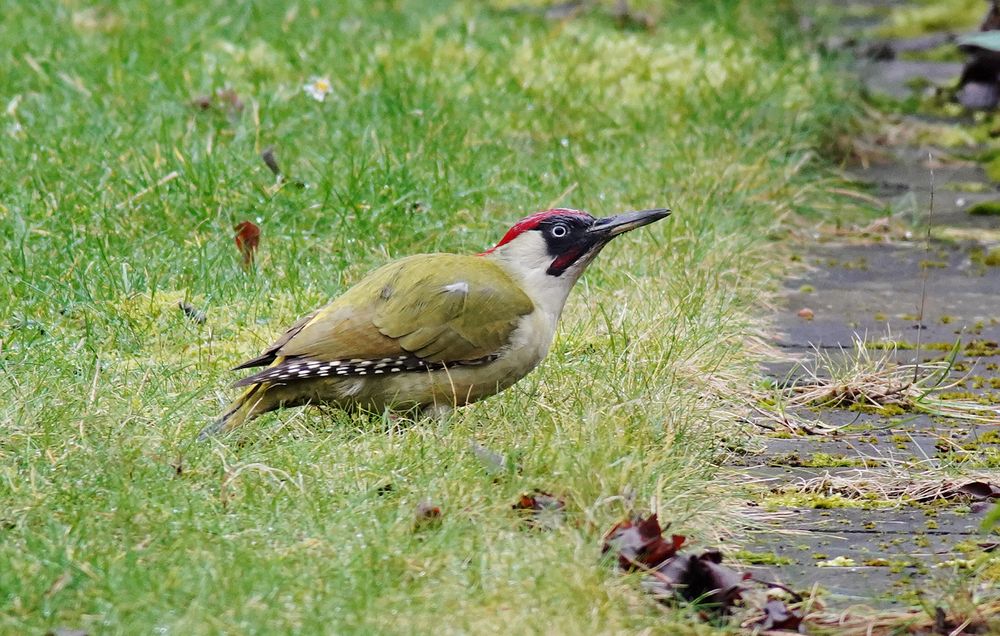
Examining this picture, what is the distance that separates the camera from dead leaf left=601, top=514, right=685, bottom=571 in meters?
3.30

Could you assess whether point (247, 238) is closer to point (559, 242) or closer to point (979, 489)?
point (559, 242)

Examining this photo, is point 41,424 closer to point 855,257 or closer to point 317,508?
point 317,508

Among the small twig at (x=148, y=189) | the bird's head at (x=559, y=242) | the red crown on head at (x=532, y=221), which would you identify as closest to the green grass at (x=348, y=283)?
the small twig at (x=148, y=189)

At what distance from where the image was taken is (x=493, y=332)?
4340 millimetres

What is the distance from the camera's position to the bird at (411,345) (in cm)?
425

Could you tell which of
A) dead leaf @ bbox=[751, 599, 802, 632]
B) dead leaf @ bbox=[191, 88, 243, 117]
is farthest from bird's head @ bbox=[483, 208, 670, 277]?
dead leaf @ bbox=[191, 88, 243, 117]

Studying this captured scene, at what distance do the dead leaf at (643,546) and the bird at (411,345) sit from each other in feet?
3.55

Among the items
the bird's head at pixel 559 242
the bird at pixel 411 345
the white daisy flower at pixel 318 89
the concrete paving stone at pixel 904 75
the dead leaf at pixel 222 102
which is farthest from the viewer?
the concrete paving stone at pixel 904 75

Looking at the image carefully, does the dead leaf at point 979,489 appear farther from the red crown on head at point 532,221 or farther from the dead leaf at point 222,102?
the dead leaf at point 222,102

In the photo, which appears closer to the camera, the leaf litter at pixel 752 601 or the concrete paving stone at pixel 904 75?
the leaf litter at pixel 752 601

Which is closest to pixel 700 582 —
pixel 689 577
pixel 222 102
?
pixel 689 577

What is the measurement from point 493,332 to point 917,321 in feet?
6.90

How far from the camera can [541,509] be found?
3627 mm

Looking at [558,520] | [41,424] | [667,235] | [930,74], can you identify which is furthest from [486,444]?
[930,74]
